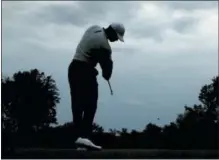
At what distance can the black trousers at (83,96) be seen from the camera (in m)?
7.39

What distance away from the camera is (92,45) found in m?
7.46

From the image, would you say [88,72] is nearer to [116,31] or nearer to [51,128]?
[116,31]

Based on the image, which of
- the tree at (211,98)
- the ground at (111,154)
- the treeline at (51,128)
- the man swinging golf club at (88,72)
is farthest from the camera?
the tree at (211,98)

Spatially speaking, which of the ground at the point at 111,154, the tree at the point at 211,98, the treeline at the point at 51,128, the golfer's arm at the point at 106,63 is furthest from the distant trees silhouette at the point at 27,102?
the tree at the point at 211,98

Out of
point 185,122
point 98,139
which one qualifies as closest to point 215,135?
point 185,122

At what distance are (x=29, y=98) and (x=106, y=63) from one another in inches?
58.9

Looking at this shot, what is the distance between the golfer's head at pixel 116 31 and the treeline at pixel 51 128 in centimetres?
124

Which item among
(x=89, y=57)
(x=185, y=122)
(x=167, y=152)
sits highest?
(x=89, y=57)

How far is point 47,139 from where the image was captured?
845 centimetres

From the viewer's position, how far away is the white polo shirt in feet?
24.4

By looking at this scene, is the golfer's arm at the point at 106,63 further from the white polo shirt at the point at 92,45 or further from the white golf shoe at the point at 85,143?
the white golf shoe at the point at 85,143

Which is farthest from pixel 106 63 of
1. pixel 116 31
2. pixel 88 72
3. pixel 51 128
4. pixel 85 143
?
pixel 51 128

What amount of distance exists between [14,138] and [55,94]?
33.6 inches

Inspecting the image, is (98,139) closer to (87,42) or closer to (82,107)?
(82,107)
